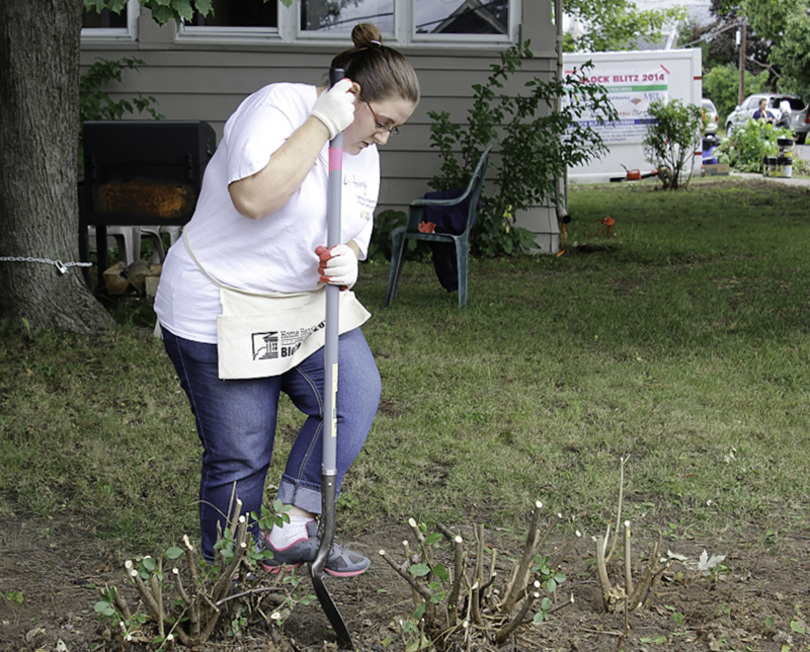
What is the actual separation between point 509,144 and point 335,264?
6971 millimetres

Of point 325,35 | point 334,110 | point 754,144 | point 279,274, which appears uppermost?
point 325,35

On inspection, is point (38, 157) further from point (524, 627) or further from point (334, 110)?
point (524, 627)

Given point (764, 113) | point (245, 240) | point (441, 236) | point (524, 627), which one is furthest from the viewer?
point (764, 113)

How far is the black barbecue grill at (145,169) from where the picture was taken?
612cm

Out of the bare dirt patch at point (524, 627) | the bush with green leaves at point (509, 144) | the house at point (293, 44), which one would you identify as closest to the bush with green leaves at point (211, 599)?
the bare dirt patch at point (524, 627)

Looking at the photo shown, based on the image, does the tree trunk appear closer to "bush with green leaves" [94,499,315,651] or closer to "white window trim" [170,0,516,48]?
"white window trim" [170,0,516,48]

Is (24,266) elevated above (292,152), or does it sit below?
below

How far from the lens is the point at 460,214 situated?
272 inches

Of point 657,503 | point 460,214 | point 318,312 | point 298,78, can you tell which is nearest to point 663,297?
point 460,214

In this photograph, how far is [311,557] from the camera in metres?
2.50

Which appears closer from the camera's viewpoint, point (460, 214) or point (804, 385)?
point (804, 385)

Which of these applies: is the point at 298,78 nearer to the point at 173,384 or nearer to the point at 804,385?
the point at 173,384

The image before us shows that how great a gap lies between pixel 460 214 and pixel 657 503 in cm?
383

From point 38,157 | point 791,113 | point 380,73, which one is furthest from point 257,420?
point 791,113
